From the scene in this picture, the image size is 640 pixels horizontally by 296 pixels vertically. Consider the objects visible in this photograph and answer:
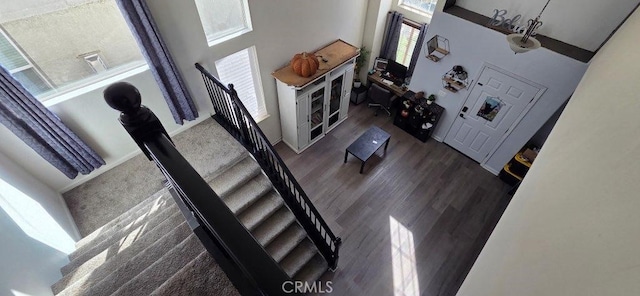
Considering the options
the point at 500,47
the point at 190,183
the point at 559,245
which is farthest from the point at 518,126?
the point at 190,183

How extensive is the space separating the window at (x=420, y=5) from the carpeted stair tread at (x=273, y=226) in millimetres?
4760

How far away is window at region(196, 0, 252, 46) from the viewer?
357 cm

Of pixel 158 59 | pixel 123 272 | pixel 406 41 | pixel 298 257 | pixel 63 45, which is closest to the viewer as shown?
pixel 123 272

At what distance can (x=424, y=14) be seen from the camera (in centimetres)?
554

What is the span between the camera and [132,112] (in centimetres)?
132

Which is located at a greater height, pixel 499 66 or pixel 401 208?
pixel 499 66

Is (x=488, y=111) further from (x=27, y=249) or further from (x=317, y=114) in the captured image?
(x=27, y=249)

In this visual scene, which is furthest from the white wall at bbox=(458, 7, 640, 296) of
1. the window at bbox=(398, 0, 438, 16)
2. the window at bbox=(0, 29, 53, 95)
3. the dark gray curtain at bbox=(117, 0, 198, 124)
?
the window at bbox=(398, 0, 438, 16)

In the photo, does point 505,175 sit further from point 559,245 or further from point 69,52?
point 69,52

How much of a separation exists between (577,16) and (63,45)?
637 centimetres

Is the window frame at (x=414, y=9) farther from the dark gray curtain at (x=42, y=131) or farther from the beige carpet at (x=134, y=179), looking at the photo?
the dark gray curtain at (x=42, y=131)

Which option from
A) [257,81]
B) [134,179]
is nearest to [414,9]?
[257,81]

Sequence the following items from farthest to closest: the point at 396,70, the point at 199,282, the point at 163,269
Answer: the point at 396,70 → the point at 163,269 → the point at 199,282

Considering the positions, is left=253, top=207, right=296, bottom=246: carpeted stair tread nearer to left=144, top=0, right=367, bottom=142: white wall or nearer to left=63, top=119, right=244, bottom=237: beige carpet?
left=63, top=119, right=244, bottom=237: beige carpet
